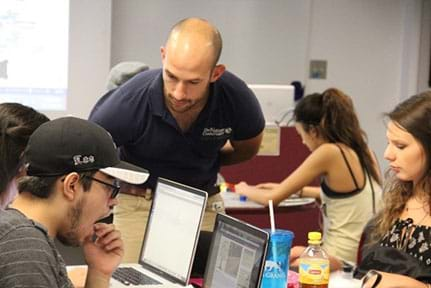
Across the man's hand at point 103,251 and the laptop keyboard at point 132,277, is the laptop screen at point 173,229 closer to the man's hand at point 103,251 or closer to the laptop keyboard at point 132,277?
the laptop keyboard at point 132,277

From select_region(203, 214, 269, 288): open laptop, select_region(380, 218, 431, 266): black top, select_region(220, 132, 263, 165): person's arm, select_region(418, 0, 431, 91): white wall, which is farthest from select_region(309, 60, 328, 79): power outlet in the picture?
select_region(203, 214, 269, 288): open laptop

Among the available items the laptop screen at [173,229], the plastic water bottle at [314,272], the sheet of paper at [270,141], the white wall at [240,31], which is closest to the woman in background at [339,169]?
the sheet of paper at [270,141]

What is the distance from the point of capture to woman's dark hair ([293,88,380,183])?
382cm

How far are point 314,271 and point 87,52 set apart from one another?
3.91 meters

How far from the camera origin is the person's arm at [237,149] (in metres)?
3.10

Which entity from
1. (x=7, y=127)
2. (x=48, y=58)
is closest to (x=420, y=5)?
(x=48, y=58)

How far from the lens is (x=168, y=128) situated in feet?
9.17

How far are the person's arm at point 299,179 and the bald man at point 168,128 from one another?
3.06ft

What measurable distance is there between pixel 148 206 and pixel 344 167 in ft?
4.21

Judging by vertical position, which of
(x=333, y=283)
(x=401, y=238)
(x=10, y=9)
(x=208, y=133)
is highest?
(x=10, y=9)

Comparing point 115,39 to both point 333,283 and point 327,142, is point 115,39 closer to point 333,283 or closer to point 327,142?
point 327,142

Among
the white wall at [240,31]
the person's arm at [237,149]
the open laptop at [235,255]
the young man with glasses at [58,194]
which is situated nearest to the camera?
the young man with glasses at [58,194]

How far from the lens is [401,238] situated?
250 cm

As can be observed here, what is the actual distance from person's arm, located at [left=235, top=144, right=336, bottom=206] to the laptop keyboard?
146cm
